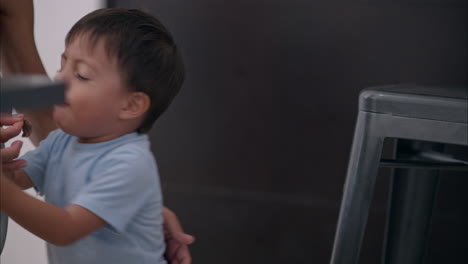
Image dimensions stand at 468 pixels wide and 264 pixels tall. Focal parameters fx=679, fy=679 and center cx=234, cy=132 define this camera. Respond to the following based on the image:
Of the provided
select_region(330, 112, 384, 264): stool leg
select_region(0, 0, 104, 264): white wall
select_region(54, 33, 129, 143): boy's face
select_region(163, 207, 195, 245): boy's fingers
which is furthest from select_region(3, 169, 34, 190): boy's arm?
select_region(0, 0, 104, 264): white wall

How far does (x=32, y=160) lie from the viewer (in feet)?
3.36

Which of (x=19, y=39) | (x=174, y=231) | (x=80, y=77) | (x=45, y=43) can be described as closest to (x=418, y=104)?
(x=174, y=231)

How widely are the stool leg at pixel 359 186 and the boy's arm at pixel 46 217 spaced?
0.50 meters

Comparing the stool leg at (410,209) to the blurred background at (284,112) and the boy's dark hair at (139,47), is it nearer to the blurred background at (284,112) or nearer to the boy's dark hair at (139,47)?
the blurred background at (284,112)

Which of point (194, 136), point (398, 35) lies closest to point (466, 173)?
point (398, 35)

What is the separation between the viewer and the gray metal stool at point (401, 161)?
113 centimetres

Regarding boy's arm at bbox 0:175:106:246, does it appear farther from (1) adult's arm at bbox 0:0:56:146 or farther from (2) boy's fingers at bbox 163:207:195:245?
(1) adult's arm at bbox 0:0:56:146

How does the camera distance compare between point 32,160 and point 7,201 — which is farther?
point 32,160

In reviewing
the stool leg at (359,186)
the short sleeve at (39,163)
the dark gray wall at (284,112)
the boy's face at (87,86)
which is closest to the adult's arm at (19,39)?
the short sleeve at (39,163)

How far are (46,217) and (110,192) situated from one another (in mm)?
93

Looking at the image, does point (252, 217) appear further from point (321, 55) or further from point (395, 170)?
point (395, 170)

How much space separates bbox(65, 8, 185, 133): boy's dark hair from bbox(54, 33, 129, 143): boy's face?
0.5 inches

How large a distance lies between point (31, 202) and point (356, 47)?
3.86 feet

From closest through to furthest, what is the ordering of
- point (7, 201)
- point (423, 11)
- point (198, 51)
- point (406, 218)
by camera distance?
1. point (7, 201)
2. point (406, 218)
3. point (423, 11)
4. point (198, 51)
